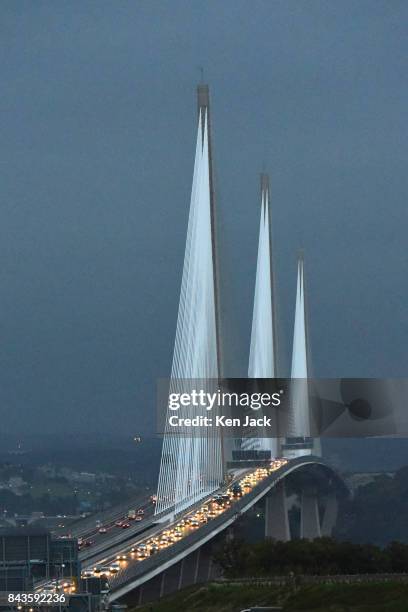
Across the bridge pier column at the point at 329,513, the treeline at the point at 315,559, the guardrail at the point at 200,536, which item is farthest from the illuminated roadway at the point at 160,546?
the bridge pier column at the point at 329,513

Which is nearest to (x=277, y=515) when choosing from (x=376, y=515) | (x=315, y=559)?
(x=315, y=559)

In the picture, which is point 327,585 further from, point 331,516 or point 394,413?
point 331,516

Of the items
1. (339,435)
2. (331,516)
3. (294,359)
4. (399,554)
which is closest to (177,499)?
(399,554)

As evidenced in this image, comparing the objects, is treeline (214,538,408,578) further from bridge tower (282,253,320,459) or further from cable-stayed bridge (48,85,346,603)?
bridge tower (282,253,320,459)

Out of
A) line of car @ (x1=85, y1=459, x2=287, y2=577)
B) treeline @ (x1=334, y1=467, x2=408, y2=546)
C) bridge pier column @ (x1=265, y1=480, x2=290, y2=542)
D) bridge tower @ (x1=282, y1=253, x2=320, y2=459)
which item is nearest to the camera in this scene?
A: line of car @ (x1=85, y1=459, x2=287, y2=577)

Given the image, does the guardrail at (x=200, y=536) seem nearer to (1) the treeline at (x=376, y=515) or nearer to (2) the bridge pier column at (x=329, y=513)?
(2) the bridge pier column at (x=329, y=513)

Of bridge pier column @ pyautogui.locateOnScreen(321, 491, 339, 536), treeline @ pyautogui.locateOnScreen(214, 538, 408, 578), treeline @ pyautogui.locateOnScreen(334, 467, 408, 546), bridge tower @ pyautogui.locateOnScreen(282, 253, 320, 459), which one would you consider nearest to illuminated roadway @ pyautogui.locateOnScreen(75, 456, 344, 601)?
treeline @ pyautogui.locateOnScreen(214, 538, 408, 578)

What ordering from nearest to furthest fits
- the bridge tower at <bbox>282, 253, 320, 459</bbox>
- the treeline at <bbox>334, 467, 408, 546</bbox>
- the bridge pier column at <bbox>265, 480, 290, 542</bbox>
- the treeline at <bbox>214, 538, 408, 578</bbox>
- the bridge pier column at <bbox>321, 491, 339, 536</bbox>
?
1. the treeline at <bbox>214, 538, 408, 578</bbox>
2. the bridge pier column at <bbox>265, 480, 290, 542</bbox>
3. the bridge tower at <bbox>282, 253, 320, 459</bbox>
4. the bridge pier column at <bbox>321, 491, 339, 536</bbox>
5. the treeline at <bbox>334, 467, 408, 546</bbox>
